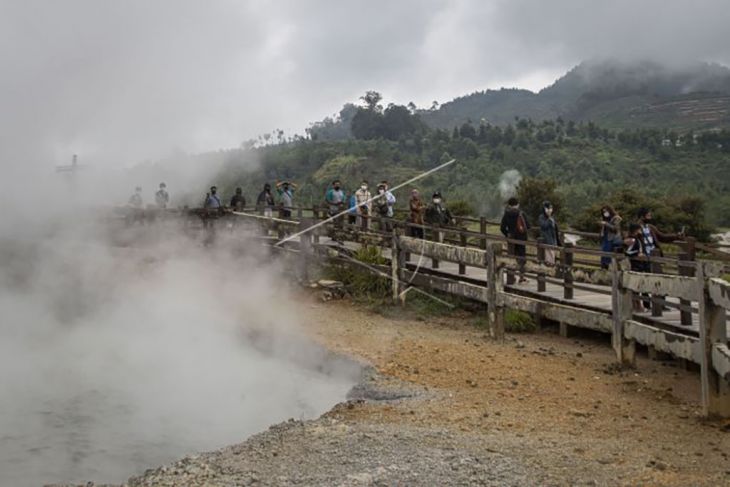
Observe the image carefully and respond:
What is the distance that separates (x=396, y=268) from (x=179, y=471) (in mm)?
8464

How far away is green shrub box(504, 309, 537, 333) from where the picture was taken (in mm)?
12508

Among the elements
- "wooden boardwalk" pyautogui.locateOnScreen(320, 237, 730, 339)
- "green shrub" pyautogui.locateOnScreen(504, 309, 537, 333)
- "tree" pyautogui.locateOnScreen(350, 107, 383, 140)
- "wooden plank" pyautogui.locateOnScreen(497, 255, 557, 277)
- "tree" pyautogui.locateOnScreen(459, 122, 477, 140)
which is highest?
"tree" pyautogui.locateOnScreen(350, 107, 383, 140)

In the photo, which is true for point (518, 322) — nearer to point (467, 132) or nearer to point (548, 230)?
point (548, 230)

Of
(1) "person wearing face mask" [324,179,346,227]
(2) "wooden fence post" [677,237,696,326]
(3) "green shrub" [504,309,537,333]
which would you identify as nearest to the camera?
(2) "wooden fence post" [677,237,696,326]

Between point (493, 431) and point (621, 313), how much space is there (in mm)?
3050

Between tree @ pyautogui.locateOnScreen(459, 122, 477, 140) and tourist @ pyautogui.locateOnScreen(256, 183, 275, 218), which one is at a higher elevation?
tree @ pyautogui.locateOnScreen(459, 122, 477, 140)

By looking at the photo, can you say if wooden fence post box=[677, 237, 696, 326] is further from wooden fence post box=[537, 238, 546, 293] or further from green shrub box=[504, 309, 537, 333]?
green shrub box=[504, 309, 537, 333]

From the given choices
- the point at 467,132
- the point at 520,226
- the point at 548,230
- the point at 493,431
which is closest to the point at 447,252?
the point at 520,226

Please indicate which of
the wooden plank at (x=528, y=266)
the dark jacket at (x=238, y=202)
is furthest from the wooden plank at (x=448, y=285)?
the dark jacket at (x=238, y=202)

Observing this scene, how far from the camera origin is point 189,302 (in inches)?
572

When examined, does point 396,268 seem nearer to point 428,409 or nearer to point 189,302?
point 189,302

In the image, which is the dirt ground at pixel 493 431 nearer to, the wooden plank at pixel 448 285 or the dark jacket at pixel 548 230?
the wooden plank at pixel 448 285

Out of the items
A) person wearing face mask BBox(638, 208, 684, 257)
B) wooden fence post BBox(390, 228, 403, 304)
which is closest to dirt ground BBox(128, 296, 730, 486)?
person wearing face mask BBox(638, 208, 684, 257)

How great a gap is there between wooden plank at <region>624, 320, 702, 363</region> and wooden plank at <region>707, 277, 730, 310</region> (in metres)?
0.55
